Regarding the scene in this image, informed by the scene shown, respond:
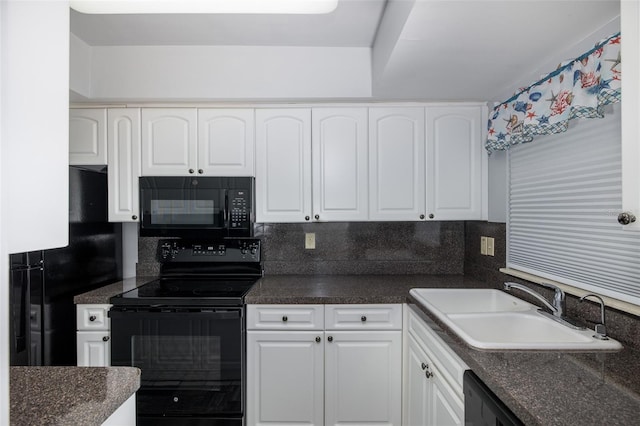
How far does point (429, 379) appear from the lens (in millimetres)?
1567

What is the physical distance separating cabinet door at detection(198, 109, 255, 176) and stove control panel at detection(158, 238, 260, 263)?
0.52 meters

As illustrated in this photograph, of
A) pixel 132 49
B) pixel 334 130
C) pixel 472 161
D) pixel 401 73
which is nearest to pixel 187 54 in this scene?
pixel 132 49

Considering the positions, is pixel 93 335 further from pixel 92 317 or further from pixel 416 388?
pixel 416 388

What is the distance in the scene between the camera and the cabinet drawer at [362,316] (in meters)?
1.98

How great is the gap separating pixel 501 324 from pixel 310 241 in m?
1.37

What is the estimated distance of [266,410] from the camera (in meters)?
1.97

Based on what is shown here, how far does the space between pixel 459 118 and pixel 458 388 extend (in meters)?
1.69

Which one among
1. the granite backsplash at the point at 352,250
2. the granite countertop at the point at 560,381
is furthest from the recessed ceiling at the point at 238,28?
the granite countertop at the point at 560,381

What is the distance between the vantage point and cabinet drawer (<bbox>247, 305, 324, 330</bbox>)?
1.97 meters

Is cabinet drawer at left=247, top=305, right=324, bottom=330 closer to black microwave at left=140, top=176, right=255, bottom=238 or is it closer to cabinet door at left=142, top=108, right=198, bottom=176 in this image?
black microwave at left=140, top=176, right=255, bottom=238

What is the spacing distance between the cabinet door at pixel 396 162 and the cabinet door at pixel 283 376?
3.01 feet

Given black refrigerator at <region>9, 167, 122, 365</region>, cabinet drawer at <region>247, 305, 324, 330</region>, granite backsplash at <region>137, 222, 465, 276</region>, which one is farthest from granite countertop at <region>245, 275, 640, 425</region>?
black refrigerator at <region>9, 167, 122, 365</region>

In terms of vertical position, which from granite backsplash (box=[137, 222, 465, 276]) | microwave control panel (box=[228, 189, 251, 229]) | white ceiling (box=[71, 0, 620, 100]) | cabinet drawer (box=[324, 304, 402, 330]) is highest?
white ceiling (box=[71, 0, 620, 100])

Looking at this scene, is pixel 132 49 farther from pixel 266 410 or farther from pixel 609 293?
pixel 609 293
